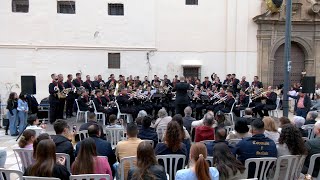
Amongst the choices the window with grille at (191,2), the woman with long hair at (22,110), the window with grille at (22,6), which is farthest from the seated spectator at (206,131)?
the window with grille at (22,6)

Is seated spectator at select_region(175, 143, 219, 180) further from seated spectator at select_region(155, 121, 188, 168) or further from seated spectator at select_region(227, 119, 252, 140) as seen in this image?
seated spectator at select_region(227, 119, 252, 140)

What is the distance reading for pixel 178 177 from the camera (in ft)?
12.8

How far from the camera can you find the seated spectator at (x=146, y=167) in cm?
389

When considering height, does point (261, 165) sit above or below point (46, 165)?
below

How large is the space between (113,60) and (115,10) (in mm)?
2461

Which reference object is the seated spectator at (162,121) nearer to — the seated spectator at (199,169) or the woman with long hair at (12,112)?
the seated spectator at (199,169)

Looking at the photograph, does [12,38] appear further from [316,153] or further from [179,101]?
[316,153]

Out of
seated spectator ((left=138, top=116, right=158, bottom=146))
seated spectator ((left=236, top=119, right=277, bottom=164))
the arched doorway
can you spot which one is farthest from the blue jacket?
the arched doorway

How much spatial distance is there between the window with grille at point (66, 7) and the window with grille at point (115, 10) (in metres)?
1.73

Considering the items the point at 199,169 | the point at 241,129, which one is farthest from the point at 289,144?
the point at 199,169

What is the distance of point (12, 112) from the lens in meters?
11.2

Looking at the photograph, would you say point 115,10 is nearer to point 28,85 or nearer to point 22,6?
point 22,6

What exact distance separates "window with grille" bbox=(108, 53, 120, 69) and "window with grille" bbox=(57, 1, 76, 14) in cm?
276

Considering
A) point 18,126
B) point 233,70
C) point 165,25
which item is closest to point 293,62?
point 233,70
